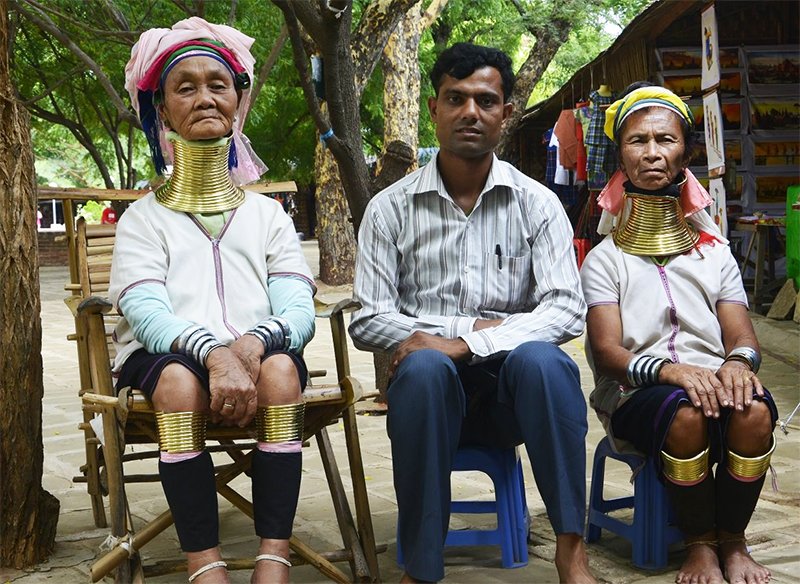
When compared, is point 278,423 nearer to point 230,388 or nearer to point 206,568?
point 230,388

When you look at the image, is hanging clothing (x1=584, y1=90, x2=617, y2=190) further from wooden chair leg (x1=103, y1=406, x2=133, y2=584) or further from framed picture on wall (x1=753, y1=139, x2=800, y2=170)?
wooden chair leg (x1=103, y1=406, x2=133, y2=584)

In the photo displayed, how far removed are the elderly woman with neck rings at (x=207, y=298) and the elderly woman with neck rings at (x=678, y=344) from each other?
3.57 feet

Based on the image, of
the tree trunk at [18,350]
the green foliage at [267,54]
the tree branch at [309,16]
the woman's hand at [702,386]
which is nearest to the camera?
the woman's hand at [702,386]

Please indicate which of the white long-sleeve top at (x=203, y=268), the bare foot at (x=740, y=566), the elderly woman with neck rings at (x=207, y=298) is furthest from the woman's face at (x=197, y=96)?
the bare foot at (x=740, y=566)

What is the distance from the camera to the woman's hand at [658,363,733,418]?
9.73 ft

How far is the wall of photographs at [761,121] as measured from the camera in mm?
10070

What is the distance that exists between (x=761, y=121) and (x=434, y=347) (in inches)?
324

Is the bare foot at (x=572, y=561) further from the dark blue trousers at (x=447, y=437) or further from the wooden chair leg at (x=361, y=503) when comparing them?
the wooden chair leg at (x=361, y=503)

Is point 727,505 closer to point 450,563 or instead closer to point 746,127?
point 450,563

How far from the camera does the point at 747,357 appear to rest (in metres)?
3.13

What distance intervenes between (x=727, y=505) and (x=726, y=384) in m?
0.40

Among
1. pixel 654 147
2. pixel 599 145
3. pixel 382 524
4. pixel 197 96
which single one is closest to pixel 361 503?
pixel 382 524

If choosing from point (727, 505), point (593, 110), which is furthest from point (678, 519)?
point (593, 110)

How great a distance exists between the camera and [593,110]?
Result: 36.7ft
